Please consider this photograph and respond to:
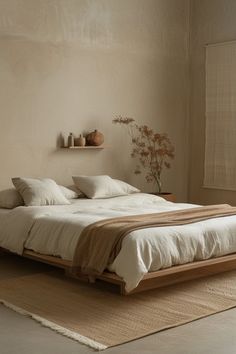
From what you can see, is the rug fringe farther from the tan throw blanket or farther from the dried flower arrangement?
the dried flower arrangement

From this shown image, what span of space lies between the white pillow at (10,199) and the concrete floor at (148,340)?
187 cm

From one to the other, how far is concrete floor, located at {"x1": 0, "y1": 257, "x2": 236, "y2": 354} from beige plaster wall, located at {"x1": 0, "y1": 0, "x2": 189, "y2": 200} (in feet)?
8.67

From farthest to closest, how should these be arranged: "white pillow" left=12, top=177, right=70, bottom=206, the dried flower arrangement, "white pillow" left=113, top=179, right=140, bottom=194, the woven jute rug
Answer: the dried flower arrangement < "white pillow" left=113, top=179, right=140, bottom=194 < "white pillow" left=12, top=177, right=70, bottom=206 < the woven jute rug

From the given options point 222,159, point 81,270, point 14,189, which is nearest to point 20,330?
point 81,270

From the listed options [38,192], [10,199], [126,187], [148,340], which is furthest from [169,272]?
[126,187]

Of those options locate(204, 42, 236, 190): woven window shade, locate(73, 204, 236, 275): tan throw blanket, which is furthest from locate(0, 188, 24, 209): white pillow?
locate(204, 42, 236, 190): woven window shade

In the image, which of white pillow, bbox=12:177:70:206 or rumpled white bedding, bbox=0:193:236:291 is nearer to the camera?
rumpled white bedding, bbox=0:193:236:291

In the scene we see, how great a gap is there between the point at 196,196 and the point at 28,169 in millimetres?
2583

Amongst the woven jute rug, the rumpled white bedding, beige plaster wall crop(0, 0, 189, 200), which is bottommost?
the woven jute rug

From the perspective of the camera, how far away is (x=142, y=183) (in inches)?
294

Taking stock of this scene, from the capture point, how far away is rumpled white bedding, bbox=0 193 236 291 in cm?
422

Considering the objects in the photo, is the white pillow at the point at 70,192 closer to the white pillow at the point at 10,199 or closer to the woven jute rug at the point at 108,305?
the white pillow at the point at 10,199

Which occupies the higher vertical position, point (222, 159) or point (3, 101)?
point (3, 101)

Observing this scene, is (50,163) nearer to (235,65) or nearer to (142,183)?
(142,183)
